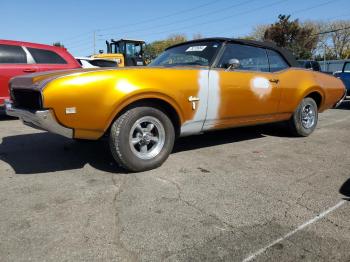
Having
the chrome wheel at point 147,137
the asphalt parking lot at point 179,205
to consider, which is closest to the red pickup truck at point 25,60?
the asphalt parking lot at point 179,205

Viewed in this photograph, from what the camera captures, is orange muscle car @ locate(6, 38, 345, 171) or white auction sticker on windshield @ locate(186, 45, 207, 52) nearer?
orange muscle car @ locate(6, 38, 345, 171)

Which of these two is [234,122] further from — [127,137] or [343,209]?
[343,209]

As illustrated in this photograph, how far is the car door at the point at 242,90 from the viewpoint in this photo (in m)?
4.47

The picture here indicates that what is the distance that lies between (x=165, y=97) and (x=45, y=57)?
4.69m

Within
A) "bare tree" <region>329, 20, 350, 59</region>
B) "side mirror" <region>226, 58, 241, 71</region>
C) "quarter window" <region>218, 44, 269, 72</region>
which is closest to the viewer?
"side mirror" <region>226, 58, 241, 71</region>

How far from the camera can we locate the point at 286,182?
12.0ft

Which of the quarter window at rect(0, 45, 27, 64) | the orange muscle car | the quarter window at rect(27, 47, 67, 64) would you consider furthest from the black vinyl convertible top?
the quarter window at rect(0, 45, 27, 64)

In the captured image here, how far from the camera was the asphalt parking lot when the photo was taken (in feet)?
7.75

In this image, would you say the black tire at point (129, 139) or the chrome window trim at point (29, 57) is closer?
the black tire at point (129, 139)

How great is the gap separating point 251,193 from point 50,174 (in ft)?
6.81

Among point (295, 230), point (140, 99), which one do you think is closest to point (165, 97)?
point (140, 99)

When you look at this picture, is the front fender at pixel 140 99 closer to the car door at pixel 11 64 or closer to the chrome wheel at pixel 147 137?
the chrome wheel at pixel 147 137

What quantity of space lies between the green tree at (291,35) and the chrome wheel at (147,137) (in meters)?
40.8

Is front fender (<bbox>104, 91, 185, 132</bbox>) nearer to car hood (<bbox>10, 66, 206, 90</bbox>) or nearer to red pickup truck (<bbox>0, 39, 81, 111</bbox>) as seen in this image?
car hood (<bbox>10, 66, 206, 90</bbox>)
